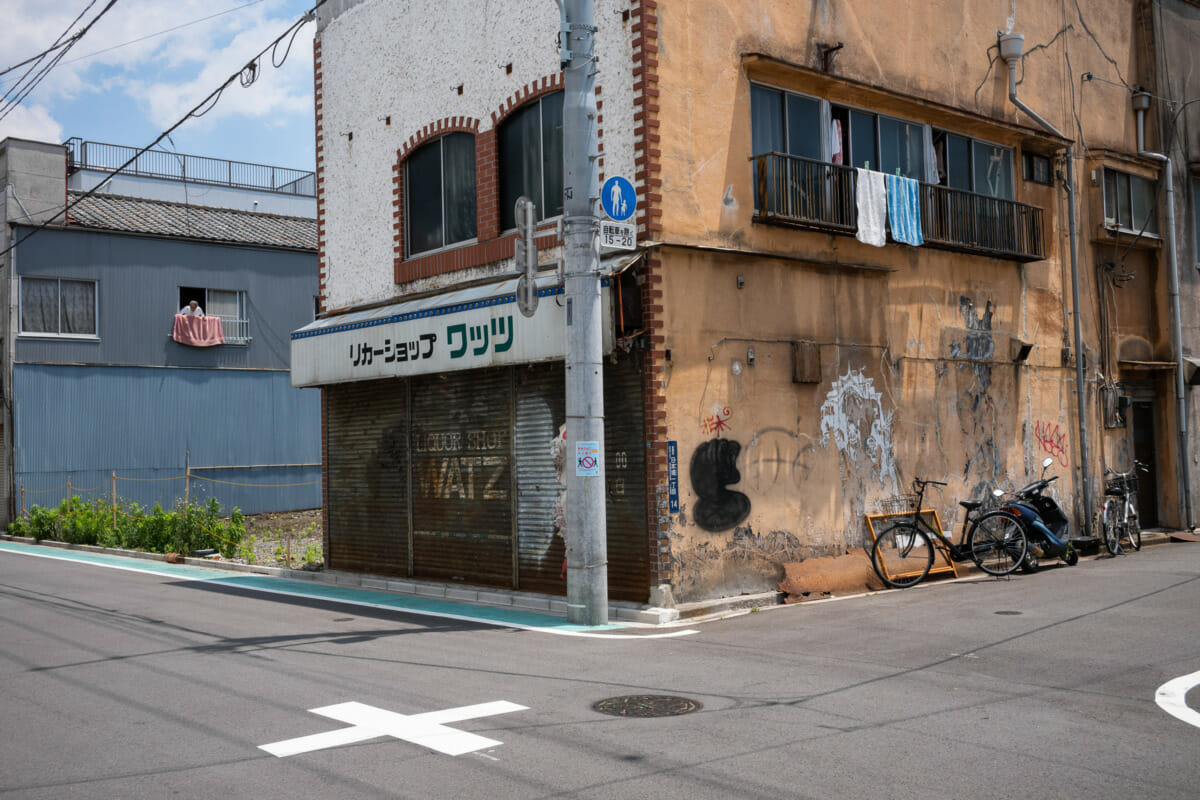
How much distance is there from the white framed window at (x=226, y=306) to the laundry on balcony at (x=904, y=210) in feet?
75.0

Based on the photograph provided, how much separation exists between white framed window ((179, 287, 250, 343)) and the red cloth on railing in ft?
0.99

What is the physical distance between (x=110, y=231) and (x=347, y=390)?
656 inches

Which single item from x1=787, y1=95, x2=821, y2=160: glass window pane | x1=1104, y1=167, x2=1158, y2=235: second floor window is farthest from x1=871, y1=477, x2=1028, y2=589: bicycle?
x1=1104, y1=167, x2=1158, y2=235: second floor window

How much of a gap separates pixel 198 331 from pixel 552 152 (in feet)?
68.2

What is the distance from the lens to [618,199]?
11406mm

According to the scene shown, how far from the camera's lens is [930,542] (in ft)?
45.2

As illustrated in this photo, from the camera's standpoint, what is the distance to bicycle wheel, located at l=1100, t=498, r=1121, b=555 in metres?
16.7

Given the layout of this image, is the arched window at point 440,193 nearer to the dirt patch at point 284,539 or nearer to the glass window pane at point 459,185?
the glass window pane at point 459,185

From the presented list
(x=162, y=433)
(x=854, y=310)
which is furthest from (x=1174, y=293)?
(x=162, y=433)

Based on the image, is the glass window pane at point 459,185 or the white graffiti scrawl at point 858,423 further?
the glass window pane at point 459,185

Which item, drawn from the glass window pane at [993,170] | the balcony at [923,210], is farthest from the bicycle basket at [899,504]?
the glass window pane at [993,170]

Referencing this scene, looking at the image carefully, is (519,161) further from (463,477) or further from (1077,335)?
(1077,335)

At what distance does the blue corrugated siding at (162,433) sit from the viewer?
28.2m

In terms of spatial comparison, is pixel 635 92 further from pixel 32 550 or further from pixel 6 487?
pixel 6 487
